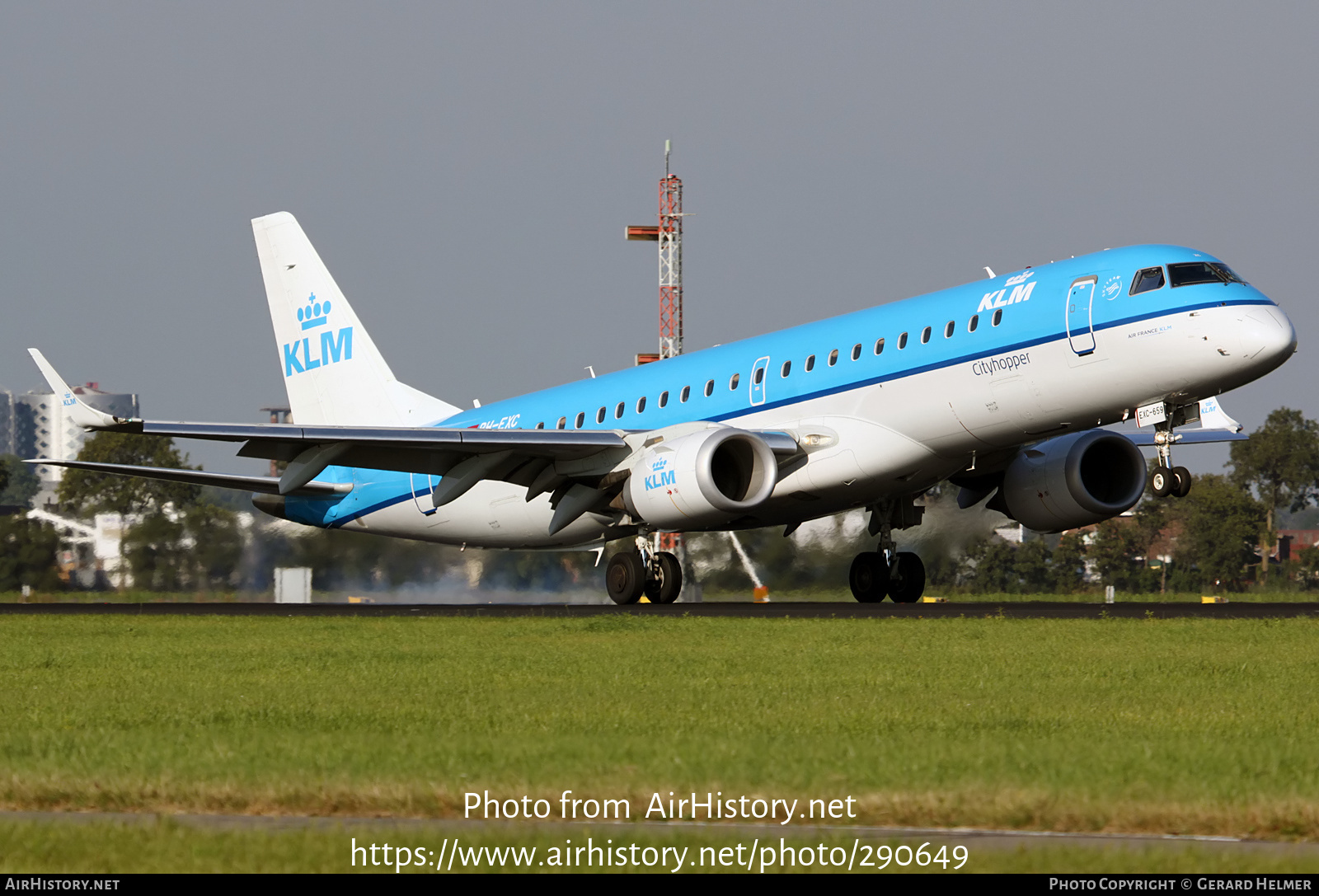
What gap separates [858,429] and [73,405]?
38.9 feet

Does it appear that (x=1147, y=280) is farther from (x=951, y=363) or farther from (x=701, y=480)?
(x=701, y=480)

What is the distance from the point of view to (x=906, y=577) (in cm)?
3098

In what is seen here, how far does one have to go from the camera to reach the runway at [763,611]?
909 inches

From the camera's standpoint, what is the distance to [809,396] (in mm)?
26812

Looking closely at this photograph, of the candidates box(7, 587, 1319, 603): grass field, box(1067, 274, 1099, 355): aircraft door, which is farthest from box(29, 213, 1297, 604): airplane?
box(7, 587, 1319, 603): grass field

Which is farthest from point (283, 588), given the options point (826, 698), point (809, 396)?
point (826, 698)

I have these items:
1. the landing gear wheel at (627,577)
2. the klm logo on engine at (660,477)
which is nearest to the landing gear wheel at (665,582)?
the landing gear wheel at (627,577)

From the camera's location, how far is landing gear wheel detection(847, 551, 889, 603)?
3105 centimetres

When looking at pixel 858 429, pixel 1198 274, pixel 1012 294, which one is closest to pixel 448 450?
pixel 858 429

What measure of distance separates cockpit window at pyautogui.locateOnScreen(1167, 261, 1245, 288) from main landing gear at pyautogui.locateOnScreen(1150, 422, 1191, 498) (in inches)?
84.7

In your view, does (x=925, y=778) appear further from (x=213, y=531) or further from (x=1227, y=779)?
(x=213, y=531)

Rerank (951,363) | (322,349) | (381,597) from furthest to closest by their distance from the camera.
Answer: (322,349) < (381,597) < (951,363)

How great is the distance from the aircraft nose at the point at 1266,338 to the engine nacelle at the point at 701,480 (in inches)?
283
